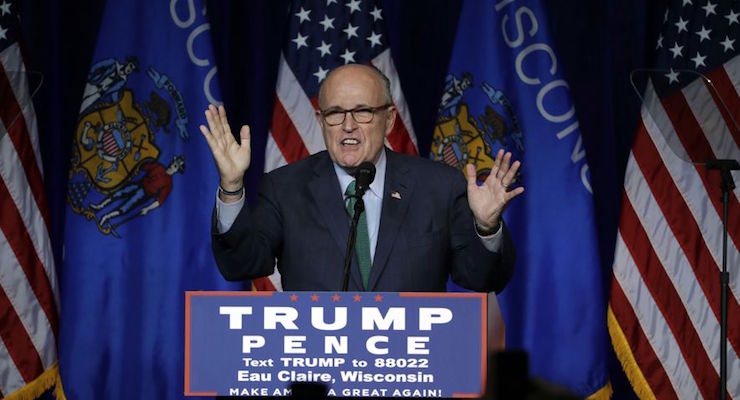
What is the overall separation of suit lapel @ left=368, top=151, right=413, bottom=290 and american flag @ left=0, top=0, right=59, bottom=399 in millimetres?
2256

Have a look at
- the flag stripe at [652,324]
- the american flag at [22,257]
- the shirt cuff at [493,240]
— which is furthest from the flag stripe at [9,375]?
the shirt cuff at [493,240]

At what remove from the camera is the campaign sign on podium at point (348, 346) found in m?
1.83

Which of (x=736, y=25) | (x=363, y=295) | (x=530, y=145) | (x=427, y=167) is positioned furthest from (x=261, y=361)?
(x=736, y=25)

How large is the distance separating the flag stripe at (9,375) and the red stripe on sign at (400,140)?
6.15ft

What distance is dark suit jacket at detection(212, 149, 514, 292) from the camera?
243cm

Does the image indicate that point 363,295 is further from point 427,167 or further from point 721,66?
point 721,66

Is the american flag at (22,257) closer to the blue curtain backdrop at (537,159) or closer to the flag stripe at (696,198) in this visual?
the blue curtain backdrop at (537,159)

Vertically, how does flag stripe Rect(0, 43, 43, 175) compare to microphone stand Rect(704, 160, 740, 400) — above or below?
above

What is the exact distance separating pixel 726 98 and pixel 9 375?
319cm

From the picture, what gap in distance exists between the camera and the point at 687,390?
453 centimetres

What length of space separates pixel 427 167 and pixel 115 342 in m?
2.39

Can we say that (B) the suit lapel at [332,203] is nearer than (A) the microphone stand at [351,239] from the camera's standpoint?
No

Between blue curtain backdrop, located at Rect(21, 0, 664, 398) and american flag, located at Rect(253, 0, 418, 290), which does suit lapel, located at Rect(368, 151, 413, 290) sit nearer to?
american flag, located at Rect(253, 0, 418, 290)

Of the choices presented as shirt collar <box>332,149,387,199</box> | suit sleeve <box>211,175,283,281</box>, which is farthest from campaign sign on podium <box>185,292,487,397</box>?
shirt collar <box>332,149,387,199</box>
